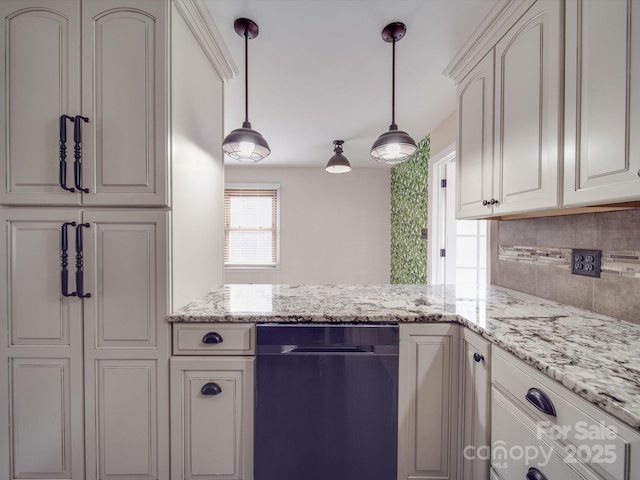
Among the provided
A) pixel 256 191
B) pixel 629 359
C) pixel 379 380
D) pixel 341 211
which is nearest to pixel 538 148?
pixel 629 359

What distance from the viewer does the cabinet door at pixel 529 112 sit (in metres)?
1.03

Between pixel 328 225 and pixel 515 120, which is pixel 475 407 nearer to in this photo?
pixel 515 120

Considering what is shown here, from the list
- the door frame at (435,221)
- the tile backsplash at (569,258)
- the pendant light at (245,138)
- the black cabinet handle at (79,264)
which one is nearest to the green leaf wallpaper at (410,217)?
the door frame at (435,221)

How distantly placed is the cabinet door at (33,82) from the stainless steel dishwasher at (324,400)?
3.84ft

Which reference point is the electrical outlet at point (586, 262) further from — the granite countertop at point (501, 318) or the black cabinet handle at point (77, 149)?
the black cabinet handle at point (77, 149)

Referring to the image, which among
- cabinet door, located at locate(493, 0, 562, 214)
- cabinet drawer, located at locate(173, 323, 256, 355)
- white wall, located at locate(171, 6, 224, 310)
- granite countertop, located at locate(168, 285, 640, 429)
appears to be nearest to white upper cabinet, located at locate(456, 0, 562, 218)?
cabinet door, located at locate(493, 0, 562, 214)

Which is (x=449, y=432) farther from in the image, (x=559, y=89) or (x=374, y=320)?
(x=559, y=89)

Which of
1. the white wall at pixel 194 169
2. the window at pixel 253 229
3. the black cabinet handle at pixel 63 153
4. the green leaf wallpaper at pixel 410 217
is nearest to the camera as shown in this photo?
the black cabinet handle at pixel 63 153

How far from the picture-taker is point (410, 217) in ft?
11.9

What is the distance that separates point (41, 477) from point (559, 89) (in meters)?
2.66

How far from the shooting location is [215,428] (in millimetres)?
1165

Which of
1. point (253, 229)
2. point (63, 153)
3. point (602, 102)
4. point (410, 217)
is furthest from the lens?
point (253, 229)

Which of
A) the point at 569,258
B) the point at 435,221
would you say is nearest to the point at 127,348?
the point at 569,258

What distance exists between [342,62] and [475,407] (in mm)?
2009
